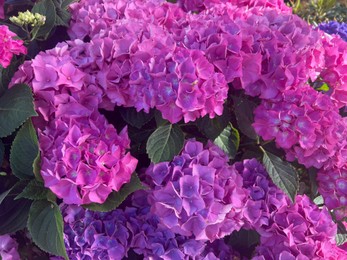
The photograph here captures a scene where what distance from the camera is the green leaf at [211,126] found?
3.34 ft

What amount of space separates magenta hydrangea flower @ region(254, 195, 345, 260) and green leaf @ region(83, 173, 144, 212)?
0.85 feet

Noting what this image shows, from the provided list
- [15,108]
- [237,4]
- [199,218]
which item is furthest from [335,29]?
[15,108]

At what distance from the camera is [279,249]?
980 millimetres

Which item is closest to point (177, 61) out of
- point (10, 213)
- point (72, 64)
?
point (72, 64)

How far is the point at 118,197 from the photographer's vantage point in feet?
3.06

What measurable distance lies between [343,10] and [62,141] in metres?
2.23

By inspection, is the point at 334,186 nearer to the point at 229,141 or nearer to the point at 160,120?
the point at 229,141

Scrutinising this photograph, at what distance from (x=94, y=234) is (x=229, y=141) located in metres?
0.32

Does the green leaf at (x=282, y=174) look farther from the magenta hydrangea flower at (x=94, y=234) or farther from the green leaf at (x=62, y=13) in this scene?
the green leaf at (x=62, y=13)

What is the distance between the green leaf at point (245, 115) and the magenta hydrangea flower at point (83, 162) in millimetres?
231

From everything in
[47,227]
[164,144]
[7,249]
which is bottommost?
[7,249]

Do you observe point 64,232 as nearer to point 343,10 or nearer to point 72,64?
point 72,64

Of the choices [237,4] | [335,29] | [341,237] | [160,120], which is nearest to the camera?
[160,120]

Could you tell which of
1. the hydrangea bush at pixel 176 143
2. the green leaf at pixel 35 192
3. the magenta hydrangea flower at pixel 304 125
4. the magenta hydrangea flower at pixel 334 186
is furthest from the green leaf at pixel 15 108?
the magenta hydrangea flower at pixel 334 186
